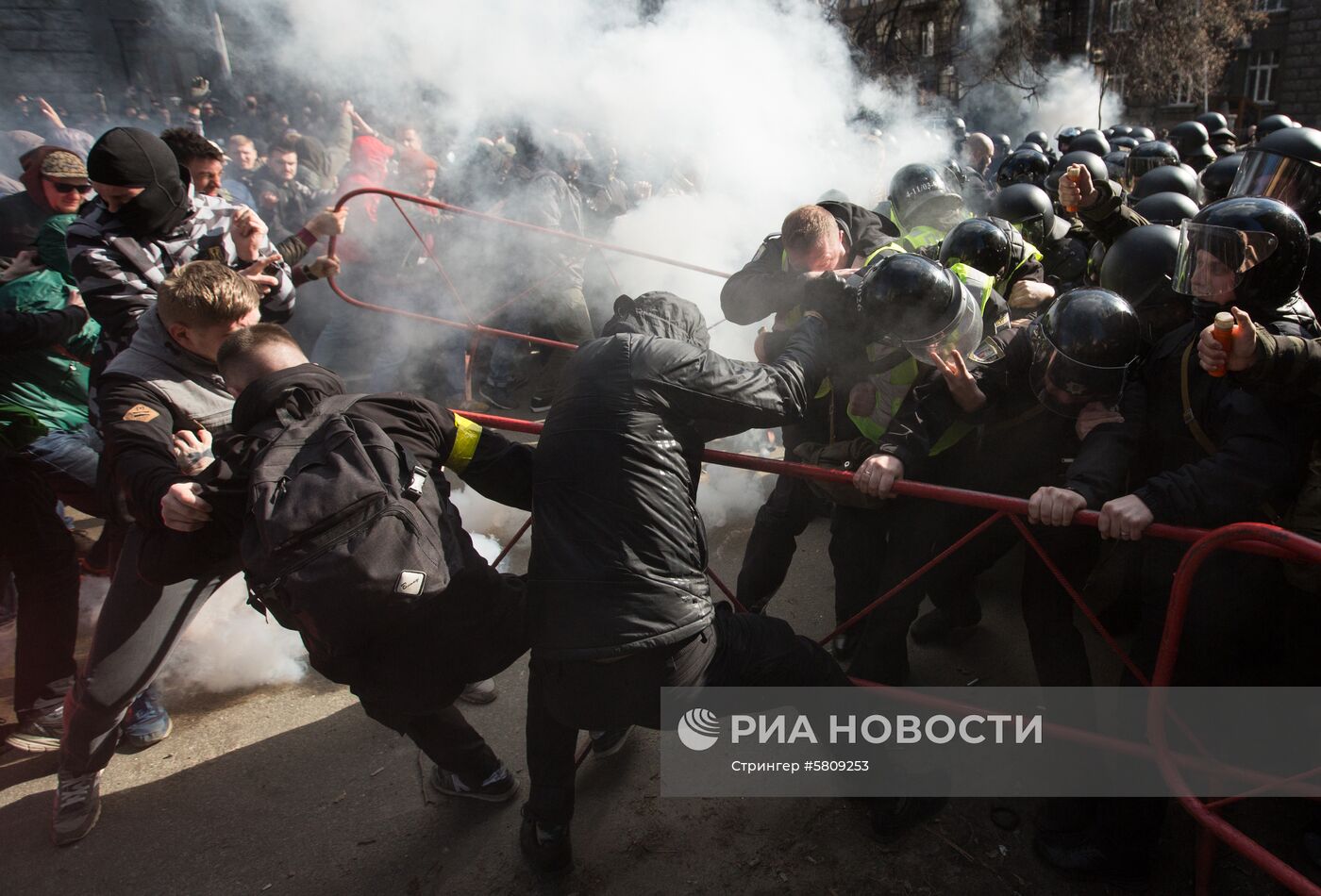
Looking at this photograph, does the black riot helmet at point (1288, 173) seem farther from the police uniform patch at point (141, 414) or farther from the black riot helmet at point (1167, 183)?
the police uniform patch at point (141, 414)

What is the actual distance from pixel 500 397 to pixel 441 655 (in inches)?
181

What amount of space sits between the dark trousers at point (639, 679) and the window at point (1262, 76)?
29650mm

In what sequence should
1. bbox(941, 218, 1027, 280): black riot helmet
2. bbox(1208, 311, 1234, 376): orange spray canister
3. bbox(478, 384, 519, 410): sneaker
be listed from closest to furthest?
bbox(1208, 311, 1234, 376): orange spray canister → bbox(941, 218, 1027, 280): black riot helmet → bbox(478, 384, 519, 410): sneaker

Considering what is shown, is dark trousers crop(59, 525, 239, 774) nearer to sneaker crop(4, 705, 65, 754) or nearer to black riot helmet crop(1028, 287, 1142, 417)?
sneaker crop(4, 705, 65, 754)

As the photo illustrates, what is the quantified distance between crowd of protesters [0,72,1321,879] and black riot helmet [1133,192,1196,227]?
0.02m

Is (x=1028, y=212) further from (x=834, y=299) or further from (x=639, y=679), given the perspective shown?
(x=639, y=679)

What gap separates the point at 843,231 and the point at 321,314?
15.9 ft

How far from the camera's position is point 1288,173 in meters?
3.34

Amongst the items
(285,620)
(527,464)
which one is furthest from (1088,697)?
(285,620)

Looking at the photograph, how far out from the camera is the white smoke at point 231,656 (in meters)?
3.26

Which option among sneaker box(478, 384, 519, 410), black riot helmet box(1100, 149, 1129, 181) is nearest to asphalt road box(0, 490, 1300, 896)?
sneaker box(478, 384, 519, 410)

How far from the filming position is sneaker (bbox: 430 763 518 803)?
2.54 metres

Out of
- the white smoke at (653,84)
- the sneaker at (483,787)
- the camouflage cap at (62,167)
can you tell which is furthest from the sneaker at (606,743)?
the white smoke at (653,84)

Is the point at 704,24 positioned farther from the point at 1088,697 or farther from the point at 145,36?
the point at 145,36
